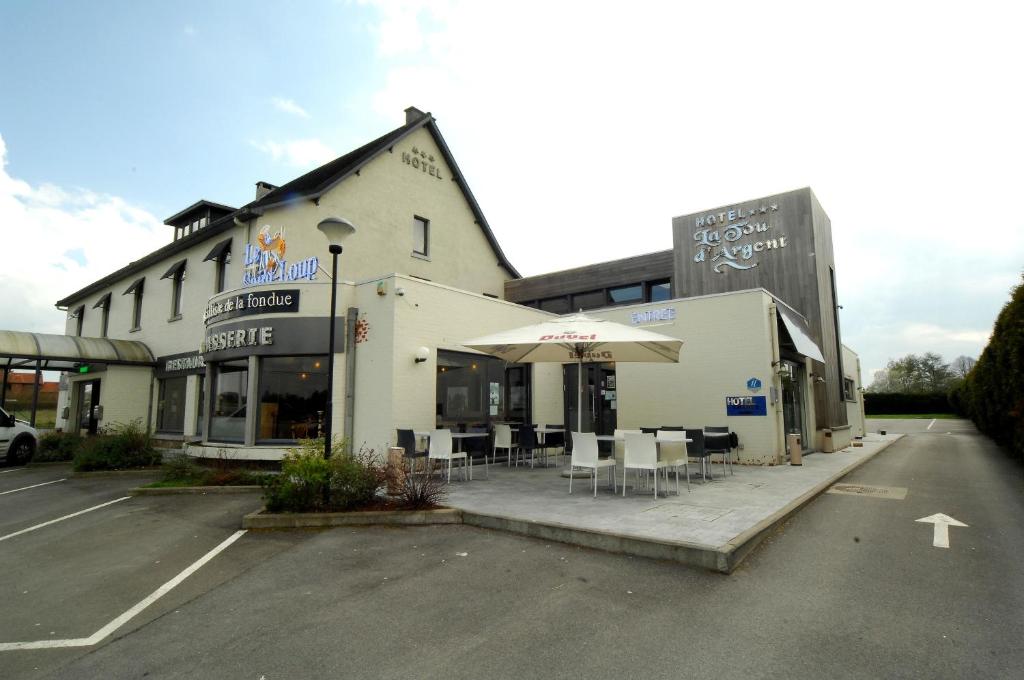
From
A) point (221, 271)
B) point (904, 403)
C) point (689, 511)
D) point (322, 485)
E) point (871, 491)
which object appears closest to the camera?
point (689, 511)

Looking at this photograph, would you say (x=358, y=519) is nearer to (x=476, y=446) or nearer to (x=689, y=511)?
(x=689, y=511)

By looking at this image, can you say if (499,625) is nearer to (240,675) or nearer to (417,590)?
(417,590)

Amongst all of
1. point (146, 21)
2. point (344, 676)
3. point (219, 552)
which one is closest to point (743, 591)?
point (344, 676)

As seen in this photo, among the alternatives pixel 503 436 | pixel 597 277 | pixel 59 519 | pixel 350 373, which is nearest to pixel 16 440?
pixel 59 519

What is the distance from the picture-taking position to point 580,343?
9.55 meters

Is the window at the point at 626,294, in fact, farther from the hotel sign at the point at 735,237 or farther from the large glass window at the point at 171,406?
the large glass window at the point at 171,406

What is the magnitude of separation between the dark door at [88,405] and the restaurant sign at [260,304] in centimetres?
1092

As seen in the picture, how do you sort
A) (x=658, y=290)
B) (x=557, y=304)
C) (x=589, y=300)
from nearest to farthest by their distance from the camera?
(x=658, y=290) → (x=589, y=300) → (x=557, y=304)

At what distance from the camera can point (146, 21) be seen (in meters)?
10.1

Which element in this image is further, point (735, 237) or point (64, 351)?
point (735, 237)

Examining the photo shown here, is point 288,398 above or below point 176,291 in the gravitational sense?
below

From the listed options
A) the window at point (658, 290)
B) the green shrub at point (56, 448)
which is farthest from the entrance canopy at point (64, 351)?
the window at point (658, 290)

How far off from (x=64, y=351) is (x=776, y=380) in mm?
21508

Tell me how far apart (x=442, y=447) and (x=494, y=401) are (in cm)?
387
